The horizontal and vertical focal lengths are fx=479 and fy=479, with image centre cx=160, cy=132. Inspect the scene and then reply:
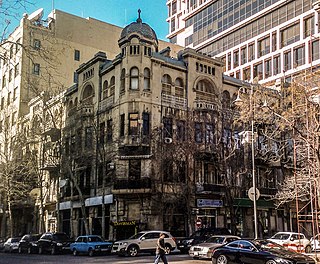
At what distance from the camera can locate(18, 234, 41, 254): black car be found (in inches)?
1428

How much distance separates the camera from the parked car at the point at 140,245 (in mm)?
29031

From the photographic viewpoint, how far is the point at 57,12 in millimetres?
61469

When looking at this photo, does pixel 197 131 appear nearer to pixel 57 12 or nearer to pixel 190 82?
pixel 190 82

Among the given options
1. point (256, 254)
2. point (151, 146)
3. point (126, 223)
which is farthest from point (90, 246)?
point (256, 254)

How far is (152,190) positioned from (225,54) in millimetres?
43104

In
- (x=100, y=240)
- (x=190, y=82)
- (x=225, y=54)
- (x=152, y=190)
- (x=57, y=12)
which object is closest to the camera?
(x=100, y=240)

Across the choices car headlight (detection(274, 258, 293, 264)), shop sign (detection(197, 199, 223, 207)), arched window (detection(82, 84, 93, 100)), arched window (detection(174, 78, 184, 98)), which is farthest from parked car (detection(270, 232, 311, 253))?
arched window (detection(82, 84, 93, 100))

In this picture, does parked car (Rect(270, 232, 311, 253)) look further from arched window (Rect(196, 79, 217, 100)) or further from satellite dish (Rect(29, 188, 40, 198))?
satellite dish (Rect(29, 188, 40, 198))

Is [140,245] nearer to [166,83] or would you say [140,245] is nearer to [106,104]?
[106,104]

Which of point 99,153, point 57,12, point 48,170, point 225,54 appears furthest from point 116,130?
point 225,54

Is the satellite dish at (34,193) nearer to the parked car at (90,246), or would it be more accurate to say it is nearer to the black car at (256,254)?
the parked car at (90,246)

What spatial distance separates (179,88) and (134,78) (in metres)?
4.62

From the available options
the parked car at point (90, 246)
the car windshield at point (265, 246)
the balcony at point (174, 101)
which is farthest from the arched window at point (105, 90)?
the car windshield at point (265, 246)

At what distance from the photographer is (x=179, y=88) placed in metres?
42.5
